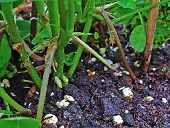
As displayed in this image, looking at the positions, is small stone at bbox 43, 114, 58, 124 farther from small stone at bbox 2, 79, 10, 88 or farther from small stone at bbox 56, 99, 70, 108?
small stone at bbox 2, 79, 10, 88

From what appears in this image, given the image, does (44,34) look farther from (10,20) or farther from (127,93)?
(127,93)

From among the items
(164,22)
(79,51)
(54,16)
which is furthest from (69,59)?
(164,22)

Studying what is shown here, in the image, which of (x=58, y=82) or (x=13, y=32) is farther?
(x=58, y=82)

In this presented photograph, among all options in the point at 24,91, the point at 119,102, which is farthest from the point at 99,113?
the point at 24,91

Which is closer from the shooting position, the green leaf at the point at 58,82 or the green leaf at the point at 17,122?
the green leaf at the point at 17,122

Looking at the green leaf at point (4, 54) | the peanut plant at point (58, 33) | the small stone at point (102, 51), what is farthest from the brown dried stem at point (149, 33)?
the green leaf at point (4, 54)

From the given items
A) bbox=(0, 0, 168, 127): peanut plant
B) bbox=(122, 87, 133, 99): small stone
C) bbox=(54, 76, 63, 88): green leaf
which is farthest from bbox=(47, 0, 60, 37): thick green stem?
bbox=(122, 87, 133, 99): small stone

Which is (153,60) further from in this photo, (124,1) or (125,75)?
(124,1)

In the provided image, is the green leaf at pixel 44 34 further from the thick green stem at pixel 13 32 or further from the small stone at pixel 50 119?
the small stone at pixel 50 119
